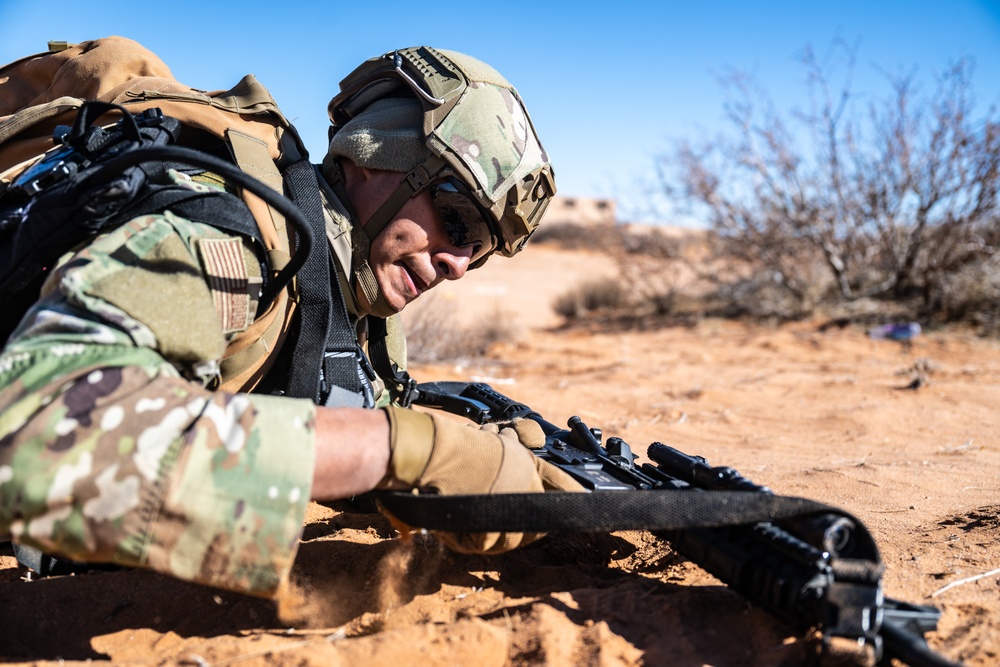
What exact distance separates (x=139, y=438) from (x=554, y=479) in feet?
3.30

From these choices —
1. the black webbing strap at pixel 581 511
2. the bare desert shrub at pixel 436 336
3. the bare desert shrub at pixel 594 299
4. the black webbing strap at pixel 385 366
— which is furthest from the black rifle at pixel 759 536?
the bare desert shrub at pixel 594 299

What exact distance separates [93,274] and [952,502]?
2.91 m

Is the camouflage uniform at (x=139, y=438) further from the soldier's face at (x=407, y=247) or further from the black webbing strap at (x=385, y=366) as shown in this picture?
the black webbing strap at (x=385, y=366)

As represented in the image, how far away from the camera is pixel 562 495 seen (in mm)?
1706

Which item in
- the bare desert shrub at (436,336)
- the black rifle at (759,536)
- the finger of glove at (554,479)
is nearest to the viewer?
the black rifle at (759,536)

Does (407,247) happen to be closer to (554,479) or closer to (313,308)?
(313,308)

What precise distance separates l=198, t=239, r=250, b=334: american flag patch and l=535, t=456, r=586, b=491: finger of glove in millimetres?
837

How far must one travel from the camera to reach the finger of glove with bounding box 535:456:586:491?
1957 mm

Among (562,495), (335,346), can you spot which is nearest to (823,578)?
(562,495)

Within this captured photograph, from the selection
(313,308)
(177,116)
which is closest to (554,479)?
(313,308)

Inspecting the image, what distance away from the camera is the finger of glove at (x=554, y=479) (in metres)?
1.96

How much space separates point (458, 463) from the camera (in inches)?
68.9

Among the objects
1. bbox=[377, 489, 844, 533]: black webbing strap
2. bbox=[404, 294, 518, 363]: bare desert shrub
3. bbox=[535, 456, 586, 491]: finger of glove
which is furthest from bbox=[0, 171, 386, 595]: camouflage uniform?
bbox=[404, 294, 518, 363]: bare desert shrub

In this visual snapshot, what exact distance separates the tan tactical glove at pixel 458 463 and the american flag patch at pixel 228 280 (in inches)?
A: 17.2
